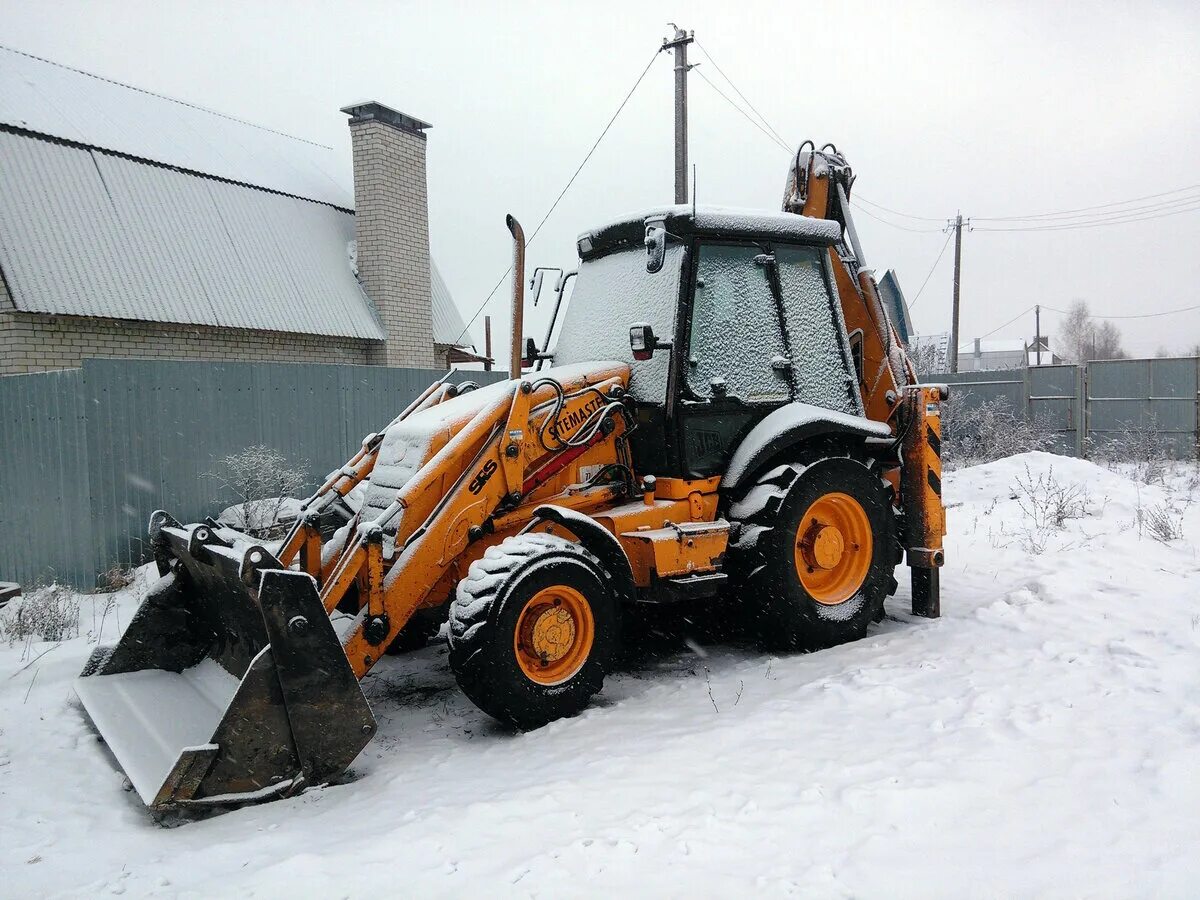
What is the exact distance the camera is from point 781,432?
216 inches

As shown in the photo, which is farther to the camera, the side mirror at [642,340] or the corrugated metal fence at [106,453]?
the corrugated metal fence at [106,453]

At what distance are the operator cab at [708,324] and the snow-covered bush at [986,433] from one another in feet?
38.0

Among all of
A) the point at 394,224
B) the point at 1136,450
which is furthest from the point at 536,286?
the point at 1136,450

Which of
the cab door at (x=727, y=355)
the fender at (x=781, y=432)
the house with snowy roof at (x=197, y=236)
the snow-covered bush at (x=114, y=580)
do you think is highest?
the house with snowy roof at (x=197, y=236)

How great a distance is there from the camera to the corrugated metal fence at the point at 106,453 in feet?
27.5

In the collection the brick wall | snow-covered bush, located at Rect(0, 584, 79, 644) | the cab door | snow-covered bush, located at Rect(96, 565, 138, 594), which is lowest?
snow-covered bush, located at Rect(96, 565, 138, 594)

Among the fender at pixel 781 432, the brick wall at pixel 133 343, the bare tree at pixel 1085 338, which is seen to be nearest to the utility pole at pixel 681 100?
the brick wall at pixel 133 343

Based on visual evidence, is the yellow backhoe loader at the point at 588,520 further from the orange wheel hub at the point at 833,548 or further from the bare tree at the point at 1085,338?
the bare tree at the point at 1085,338

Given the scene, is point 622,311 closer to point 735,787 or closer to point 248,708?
point 735,787

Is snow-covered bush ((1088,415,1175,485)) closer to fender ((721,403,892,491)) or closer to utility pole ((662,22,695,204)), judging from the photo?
utility pole ((662,22,695,204))

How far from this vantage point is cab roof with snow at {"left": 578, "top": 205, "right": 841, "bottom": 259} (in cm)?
543

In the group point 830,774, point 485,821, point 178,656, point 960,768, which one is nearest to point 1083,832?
point 960,768

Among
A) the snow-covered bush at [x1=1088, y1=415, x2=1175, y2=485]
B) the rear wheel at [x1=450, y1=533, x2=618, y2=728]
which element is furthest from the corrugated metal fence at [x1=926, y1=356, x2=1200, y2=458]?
the rear wheel at [x1=450, y1=533, x2=618, y2=728]

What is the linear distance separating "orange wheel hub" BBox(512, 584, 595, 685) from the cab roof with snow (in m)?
2.25
